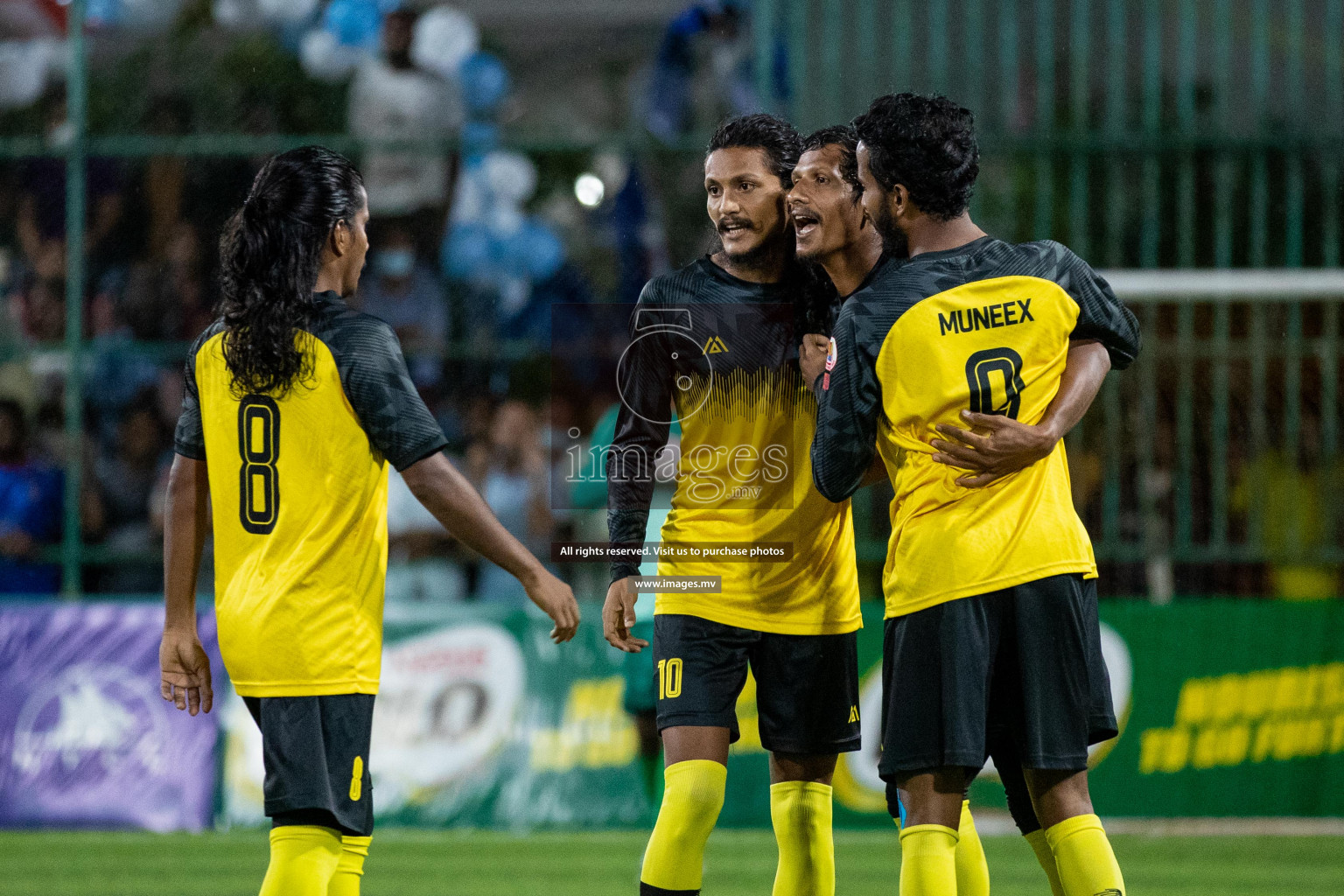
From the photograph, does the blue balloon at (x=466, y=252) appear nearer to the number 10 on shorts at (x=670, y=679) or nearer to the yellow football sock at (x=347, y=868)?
the number 10 on shorts at (x=670, y=679)

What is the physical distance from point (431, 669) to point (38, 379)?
302 centimetres

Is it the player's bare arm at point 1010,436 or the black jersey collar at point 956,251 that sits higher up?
the black jersey collar at point 956,251

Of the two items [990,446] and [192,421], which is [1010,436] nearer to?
[990,446]

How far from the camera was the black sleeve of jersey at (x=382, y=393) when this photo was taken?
11.6ft

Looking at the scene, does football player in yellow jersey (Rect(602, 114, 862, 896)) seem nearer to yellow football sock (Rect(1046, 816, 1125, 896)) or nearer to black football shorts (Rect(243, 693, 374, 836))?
yellow football sock (Rect(1046, 816, 1125, 896))

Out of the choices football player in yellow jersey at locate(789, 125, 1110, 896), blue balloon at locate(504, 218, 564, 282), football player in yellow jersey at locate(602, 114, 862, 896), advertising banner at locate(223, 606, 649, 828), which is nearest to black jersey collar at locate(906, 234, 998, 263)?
football player in yellow jersey at locate(789, 125, 1110, 896)

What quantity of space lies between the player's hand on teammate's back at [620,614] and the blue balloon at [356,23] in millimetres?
6414

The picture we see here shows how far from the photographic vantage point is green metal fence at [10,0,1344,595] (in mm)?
8664

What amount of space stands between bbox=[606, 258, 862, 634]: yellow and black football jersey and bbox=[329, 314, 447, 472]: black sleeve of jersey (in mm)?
832

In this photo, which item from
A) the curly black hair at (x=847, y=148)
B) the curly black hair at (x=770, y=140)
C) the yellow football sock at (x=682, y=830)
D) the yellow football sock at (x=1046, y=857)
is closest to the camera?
the yellow football sock at (x=1046, y=857)

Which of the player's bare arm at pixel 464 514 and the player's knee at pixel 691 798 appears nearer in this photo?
the player's bare arm at pixel 464 514

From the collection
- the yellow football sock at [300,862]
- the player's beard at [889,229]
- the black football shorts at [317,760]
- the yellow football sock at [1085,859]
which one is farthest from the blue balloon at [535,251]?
the yellow football sock at [1085,859]

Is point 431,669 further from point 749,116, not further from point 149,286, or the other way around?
point 749,116

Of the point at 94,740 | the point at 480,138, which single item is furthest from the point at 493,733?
the point at 480,138
